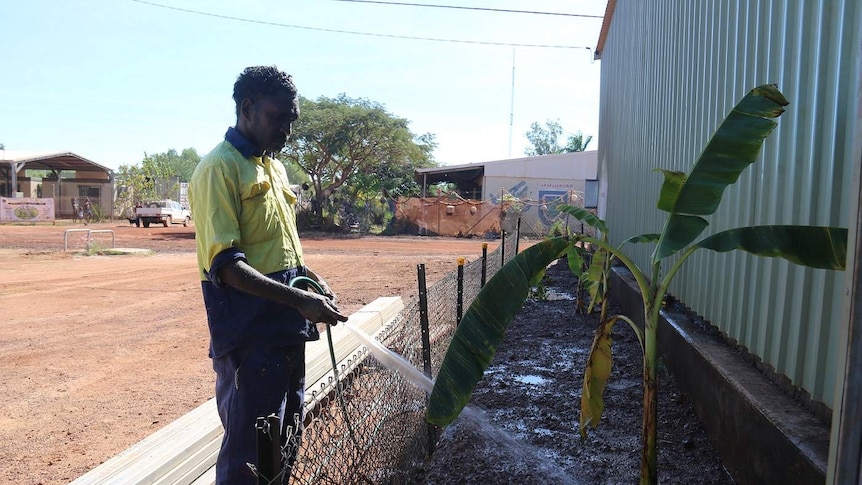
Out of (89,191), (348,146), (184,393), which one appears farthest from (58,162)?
(184,393)

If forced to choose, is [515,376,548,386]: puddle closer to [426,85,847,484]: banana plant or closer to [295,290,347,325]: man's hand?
[426,85,847,484]: banana plant

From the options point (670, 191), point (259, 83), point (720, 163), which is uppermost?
point (259, 83)

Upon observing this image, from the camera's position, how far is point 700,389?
3.96m

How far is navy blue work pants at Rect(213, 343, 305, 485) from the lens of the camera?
219 centimetres

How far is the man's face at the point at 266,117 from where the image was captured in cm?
237

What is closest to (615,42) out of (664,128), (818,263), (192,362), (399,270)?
(664,128)

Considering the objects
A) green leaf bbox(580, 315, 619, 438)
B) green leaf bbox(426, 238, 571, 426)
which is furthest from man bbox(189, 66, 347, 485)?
green leaf bbox(580, 315, 619, 438)

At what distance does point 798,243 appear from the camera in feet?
6.77

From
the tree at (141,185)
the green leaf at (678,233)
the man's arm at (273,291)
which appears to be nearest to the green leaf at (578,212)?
the green leaf at (678,233)

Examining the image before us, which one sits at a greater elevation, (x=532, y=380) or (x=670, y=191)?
(x=670, y=191)

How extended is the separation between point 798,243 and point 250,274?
1.95 meters

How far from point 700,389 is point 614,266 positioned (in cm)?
600

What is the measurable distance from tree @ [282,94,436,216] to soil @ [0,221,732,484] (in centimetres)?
2012

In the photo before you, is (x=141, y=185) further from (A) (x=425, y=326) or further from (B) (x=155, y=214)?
(A) (x=425, y=326)
